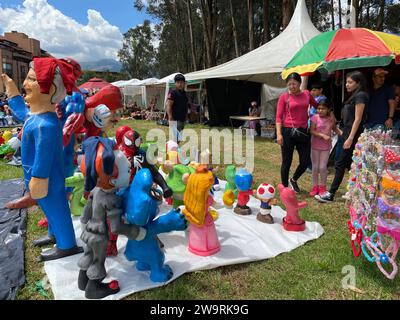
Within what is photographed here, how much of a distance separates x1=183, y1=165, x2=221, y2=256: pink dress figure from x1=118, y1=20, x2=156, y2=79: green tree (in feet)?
121

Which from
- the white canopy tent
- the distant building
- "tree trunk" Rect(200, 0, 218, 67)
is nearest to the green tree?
the distant building

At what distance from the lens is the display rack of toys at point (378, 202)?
222 cm

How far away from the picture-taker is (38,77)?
241 cm

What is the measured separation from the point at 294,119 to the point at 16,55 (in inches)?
1522

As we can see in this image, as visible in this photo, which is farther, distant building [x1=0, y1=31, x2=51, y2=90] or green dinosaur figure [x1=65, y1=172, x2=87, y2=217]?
distant building [x1=0, y1=31, x2=51, y2=90]

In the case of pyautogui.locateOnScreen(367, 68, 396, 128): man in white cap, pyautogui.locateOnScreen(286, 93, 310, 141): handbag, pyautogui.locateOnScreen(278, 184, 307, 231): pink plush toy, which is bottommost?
pyautogui.locateOnScreen(278, 184, 307, 231): pink plush toy

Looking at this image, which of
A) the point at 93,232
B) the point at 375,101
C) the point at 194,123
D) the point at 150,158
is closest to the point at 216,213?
the point at 150,158

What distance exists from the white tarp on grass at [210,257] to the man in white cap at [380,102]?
83.1 inches

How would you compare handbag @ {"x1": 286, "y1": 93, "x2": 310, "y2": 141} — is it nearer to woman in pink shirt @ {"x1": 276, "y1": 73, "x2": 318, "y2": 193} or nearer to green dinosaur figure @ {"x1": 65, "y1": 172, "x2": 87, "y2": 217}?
woman in pink shirt @ {"x1": 276, "y1": 73, "x2": 318, "y2": 193}

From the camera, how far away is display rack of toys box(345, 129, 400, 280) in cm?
222

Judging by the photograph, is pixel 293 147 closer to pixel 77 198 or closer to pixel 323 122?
pixel 323 122

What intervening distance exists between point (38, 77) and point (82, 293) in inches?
65.1

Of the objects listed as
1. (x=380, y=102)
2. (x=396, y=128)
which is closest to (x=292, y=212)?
(x=380, y=102)

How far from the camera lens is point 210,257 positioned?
2.80 metres
